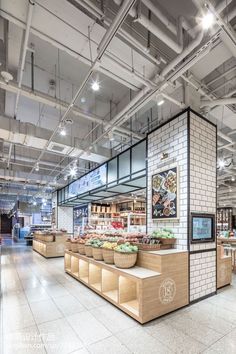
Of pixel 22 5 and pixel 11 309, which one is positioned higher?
pixel 22 5

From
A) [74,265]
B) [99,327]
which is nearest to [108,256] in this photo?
[99,327]

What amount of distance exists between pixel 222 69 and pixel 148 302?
15.3 ft

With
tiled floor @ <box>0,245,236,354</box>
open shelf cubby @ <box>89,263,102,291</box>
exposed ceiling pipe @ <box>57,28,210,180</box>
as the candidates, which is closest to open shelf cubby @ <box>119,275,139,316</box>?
tiled floor @ <box>0,245,236,354</box>

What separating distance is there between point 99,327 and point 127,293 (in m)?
0.85

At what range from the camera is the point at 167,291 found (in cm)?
360

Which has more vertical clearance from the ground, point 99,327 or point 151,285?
point 151,285

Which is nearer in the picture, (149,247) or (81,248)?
(149,247)

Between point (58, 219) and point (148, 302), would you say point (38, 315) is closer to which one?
point (148, 302)

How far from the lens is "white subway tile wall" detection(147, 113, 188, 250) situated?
427 cm

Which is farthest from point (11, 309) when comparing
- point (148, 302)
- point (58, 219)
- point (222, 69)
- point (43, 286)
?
point (58, 219)

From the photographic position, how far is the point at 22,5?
274 centimetres

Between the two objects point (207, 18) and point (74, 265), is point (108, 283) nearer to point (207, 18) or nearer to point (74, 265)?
point (74, 265)

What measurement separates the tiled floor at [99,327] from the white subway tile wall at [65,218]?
9.45 meters

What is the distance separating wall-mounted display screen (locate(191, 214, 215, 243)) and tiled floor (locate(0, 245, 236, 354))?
3.92 ft
